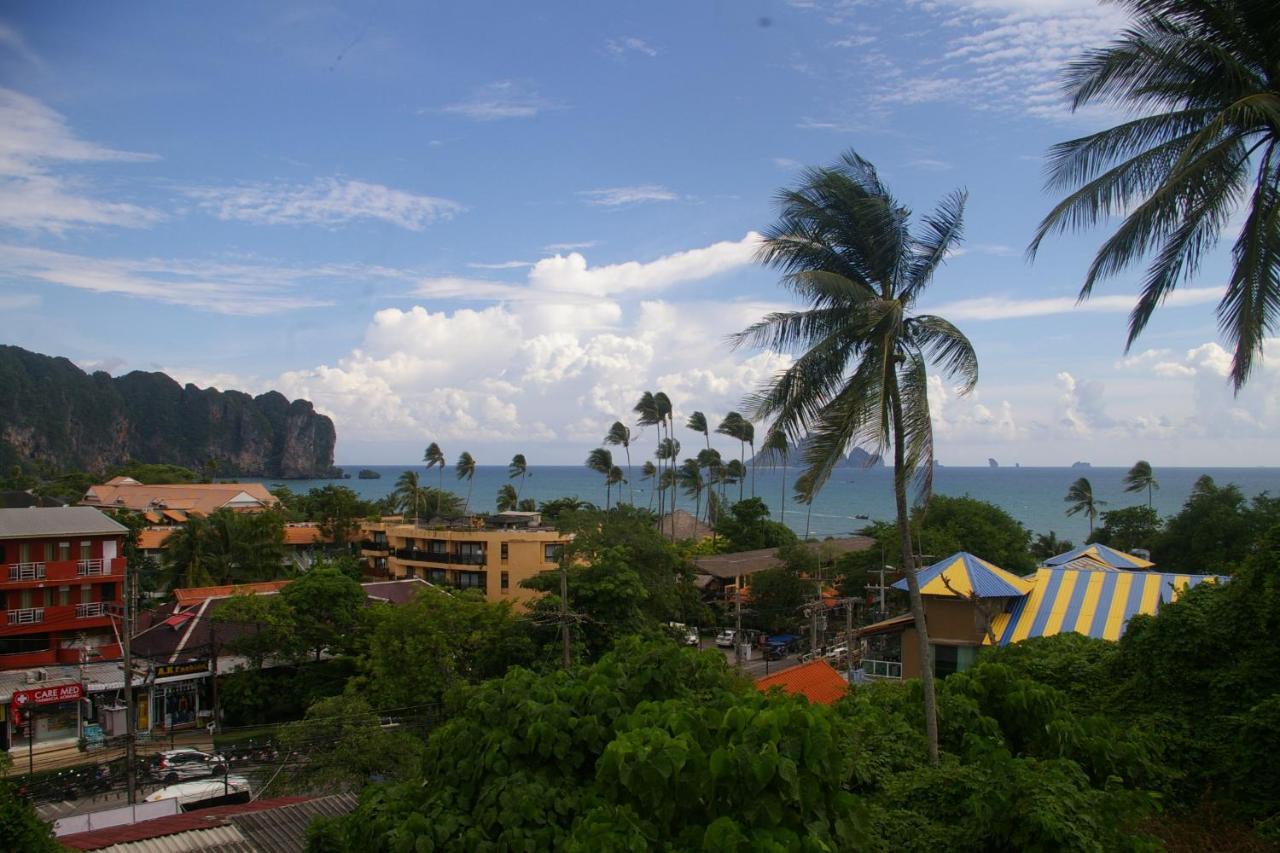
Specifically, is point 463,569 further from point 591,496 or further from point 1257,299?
point 591,496

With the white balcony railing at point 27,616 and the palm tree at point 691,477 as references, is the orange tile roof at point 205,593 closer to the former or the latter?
the white balcony railing at point 27,616

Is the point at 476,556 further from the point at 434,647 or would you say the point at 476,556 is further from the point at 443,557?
the point at 434,647

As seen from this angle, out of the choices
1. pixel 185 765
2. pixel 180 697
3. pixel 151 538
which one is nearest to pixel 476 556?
pixel 180 697

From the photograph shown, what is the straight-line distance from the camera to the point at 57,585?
27641 millimetres

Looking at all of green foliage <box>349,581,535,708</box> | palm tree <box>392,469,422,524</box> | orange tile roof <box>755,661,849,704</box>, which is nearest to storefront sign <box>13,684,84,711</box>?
green foliage <box>349,581,535,708</box>

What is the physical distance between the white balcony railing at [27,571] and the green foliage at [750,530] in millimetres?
37527

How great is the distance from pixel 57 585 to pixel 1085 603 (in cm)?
3256

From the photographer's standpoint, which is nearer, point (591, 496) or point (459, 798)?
point (459, 798)

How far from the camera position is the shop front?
86.3 feet

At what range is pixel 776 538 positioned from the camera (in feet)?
180

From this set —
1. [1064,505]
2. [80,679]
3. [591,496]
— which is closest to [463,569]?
[80,679]

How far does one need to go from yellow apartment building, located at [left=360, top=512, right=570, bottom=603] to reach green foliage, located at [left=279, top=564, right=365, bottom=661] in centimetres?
1245

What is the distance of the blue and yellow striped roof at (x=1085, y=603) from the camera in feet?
69.2

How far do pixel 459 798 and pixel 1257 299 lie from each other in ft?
27.8
